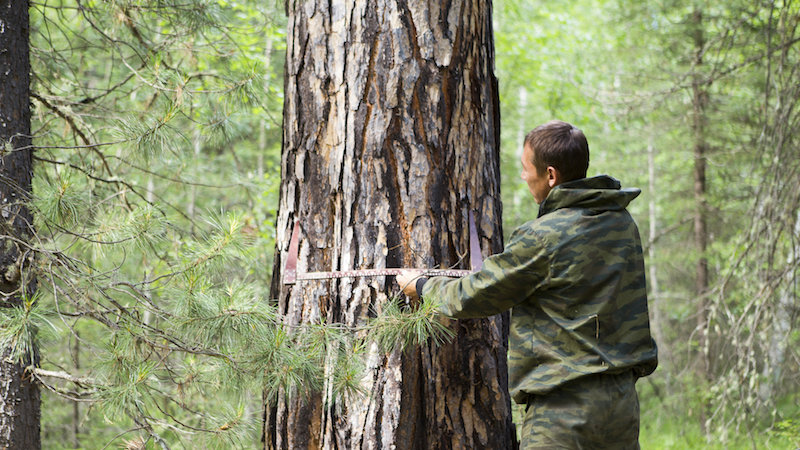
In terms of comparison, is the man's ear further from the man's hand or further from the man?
the man's hand

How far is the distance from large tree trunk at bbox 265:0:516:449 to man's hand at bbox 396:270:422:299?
6 centimetres

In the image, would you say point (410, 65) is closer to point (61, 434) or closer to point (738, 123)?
point (61, 434)

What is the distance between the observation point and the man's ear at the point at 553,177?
250 centimetres

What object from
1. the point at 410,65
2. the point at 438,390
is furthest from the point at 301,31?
the point at 438,390

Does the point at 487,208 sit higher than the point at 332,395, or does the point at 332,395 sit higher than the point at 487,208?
the point at 487,208

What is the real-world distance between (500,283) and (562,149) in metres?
0.56

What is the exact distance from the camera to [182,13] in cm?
432

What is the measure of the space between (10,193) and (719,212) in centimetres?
981

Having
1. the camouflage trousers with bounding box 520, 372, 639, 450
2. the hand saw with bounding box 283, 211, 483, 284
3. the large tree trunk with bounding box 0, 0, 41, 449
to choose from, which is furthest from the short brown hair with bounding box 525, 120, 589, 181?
the large tree trunk with bounding box 0, 0, 41, 449

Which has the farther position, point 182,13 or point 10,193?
point 182,13

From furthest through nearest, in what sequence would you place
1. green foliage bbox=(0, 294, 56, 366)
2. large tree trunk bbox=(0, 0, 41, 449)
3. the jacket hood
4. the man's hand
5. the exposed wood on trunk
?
the exposed wood on trunk
large tree trunk bbox=(0, 0, 41, 449)
the man's hand
the jacket hood
green foliage bbox=(0, 294, 56, 366)

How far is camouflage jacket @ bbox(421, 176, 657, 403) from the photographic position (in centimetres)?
234

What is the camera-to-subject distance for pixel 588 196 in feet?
7.97

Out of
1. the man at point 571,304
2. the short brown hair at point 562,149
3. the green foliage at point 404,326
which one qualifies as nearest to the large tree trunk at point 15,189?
the green foliage at point 404,326
